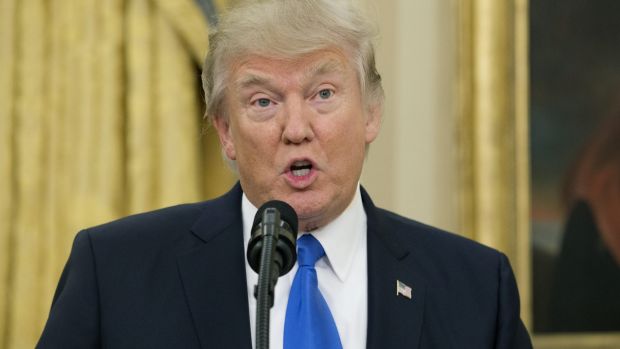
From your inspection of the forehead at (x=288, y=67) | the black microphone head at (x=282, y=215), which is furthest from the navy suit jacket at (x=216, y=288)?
the black microphone head at (x=282, y=215)

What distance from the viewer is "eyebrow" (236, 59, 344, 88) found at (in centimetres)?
249

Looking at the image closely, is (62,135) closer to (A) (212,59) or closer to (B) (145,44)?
(B) (145,44)

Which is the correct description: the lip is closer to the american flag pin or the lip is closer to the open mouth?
the open mouth

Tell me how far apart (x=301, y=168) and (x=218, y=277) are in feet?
1.08

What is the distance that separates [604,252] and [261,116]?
96.9 inches

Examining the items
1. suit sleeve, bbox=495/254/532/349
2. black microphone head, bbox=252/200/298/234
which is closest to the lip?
black microphone head, bbox=252/200/298/234

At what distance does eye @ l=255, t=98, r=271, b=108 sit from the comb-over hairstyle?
0.10m

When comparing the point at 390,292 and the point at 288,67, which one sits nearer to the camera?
the point at 288,67

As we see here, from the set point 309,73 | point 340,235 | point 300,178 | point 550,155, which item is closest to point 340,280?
point 340,235

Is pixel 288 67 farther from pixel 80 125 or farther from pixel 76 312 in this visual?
pixel 80 125

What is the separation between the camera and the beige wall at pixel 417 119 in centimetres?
445

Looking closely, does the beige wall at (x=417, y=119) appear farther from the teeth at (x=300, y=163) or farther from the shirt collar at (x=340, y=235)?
the teeth at (x=300, y=163)

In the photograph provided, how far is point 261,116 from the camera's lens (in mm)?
2506

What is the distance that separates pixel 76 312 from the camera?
2.44 metres
